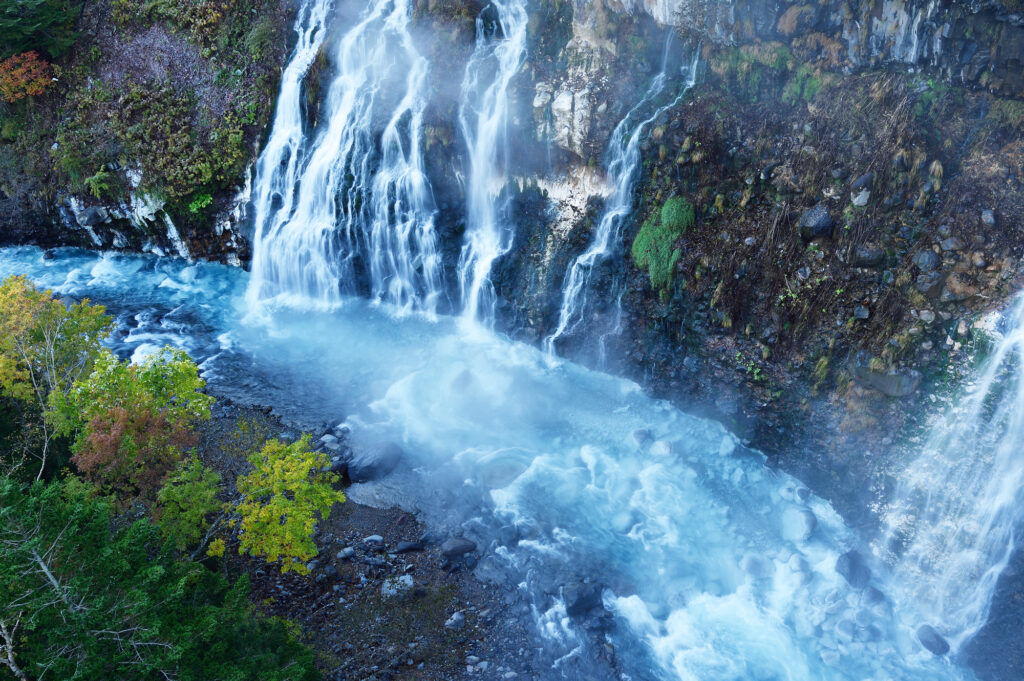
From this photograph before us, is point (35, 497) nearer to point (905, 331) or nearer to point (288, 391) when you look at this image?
point (288, 391)

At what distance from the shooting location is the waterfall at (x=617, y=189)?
→ 23781mm

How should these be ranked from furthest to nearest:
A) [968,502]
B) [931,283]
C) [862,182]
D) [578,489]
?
[578,489] → [862,182] → [931,283] → [968,502]

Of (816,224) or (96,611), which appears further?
(816,224)

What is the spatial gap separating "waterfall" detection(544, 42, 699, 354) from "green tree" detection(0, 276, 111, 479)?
52.0 feet

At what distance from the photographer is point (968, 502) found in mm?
16781

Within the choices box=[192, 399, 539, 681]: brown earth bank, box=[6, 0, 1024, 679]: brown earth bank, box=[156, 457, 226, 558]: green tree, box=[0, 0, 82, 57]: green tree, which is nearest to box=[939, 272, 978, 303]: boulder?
box=[6, 0, 1024, 679]: brown earth bank

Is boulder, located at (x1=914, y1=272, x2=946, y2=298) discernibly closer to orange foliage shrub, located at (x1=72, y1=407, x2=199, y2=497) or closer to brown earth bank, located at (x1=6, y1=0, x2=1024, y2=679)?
brown earth bank, located at (x1=6, y1=0, x2=1024, y2=679)

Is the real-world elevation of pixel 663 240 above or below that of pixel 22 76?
below

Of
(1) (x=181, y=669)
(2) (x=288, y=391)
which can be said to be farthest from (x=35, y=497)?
(2) (x=288, y=391)

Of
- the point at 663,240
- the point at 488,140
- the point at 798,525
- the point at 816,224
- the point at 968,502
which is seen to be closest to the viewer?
the point at 968,502

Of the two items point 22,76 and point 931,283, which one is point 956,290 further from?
point 22,76

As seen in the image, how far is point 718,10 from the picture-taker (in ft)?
75.9

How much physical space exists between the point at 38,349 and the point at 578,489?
15.6 metres

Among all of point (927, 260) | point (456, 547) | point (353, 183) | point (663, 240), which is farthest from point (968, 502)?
point (353, 183)
